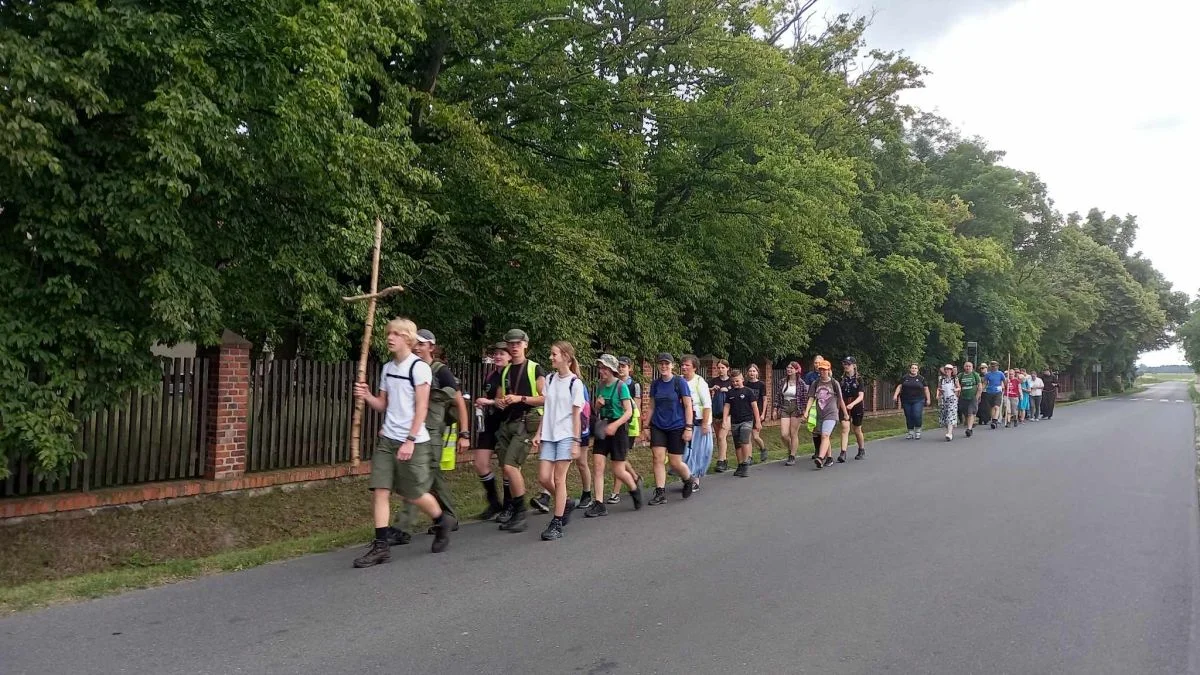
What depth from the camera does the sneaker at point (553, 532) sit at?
→ 7.13m

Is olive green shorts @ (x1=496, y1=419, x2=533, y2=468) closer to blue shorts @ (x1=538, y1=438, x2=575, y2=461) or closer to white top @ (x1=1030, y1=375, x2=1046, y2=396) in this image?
blue shorts @ (x1=538, y1=438, x2=575, y2=461)

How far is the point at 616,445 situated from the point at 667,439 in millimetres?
972

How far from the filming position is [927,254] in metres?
27.9

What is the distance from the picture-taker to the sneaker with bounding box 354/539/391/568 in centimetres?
618

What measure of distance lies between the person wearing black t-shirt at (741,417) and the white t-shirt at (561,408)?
487 centimetres

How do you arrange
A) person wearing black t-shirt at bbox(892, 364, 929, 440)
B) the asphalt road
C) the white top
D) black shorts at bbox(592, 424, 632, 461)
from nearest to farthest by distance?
the asphalt road
black shorts at bbox(592, 424, 632, 461)
person wearing black t-shirt at bbox(892, 364, 929, 440)
the white top

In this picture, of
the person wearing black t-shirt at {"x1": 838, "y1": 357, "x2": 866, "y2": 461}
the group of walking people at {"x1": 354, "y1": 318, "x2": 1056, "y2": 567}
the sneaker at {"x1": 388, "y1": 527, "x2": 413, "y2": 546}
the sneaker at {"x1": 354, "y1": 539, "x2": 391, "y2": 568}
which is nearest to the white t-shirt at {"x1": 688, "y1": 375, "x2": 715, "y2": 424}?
the group of walking people at {"x1": 354, "y1": 318, "x2": 1056, "y2": 567}

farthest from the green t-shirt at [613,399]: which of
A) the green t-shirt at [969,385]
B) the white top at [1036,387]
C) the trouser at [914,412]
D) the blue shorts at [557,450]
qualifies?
the white top at [1036,387]

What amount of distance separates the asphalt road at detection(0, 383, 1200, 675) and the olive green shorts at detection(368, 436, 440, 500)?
0.57m

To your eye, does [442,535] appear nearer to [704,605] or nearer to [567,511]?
[567,511]

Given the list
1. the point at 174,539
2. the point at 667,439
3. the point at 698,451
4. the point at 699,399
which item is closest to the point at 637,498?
the point at 667,439

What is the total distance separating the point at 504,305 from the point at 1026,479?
765cm

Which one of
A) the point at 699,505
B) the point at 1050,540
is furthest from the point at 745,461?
the point at 1050,540

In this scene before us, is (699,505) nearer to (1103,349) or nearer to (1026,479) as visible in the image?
(1026,479)
